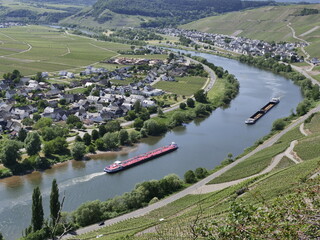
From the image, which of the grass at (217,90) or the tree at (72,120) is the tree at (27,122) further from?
the grass at (217,90)

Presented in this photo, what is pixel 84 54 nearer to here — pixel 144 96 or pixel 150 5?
pixel 144 96

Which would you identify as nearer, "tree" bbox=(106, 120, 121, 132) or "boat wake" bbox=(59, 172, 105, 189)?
"boat wake" bbox=(59, 172, 105, 189)

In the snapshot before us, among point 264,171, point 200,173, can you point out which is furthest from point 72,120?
point 264,171

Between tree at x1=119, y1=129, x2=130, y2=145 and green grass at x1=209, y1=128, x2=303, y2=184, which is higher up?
green grass at x1=209, y1=128, x2=303, y2=184

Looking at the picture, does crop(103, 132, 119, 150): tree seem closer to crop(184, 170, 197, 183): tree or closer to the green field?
crop(184, 170, 197, 183): tree

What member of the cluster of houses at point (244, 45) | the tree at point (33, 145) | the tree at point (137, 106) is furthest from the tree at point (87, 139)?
the cluster of houses at point (244, 45)

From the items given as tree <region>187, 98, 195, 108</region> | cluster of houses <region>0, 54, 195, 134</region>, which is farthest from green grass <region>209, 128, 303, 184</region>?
cluster of houses <region>0, 54, 195, 134</region>

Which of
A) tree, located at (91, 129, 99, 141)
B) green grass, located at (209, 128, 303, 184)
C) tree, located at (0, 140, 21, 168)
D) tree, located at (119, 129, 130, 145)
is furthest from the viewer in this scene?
tree, located at (91, 129, 99, 141)
